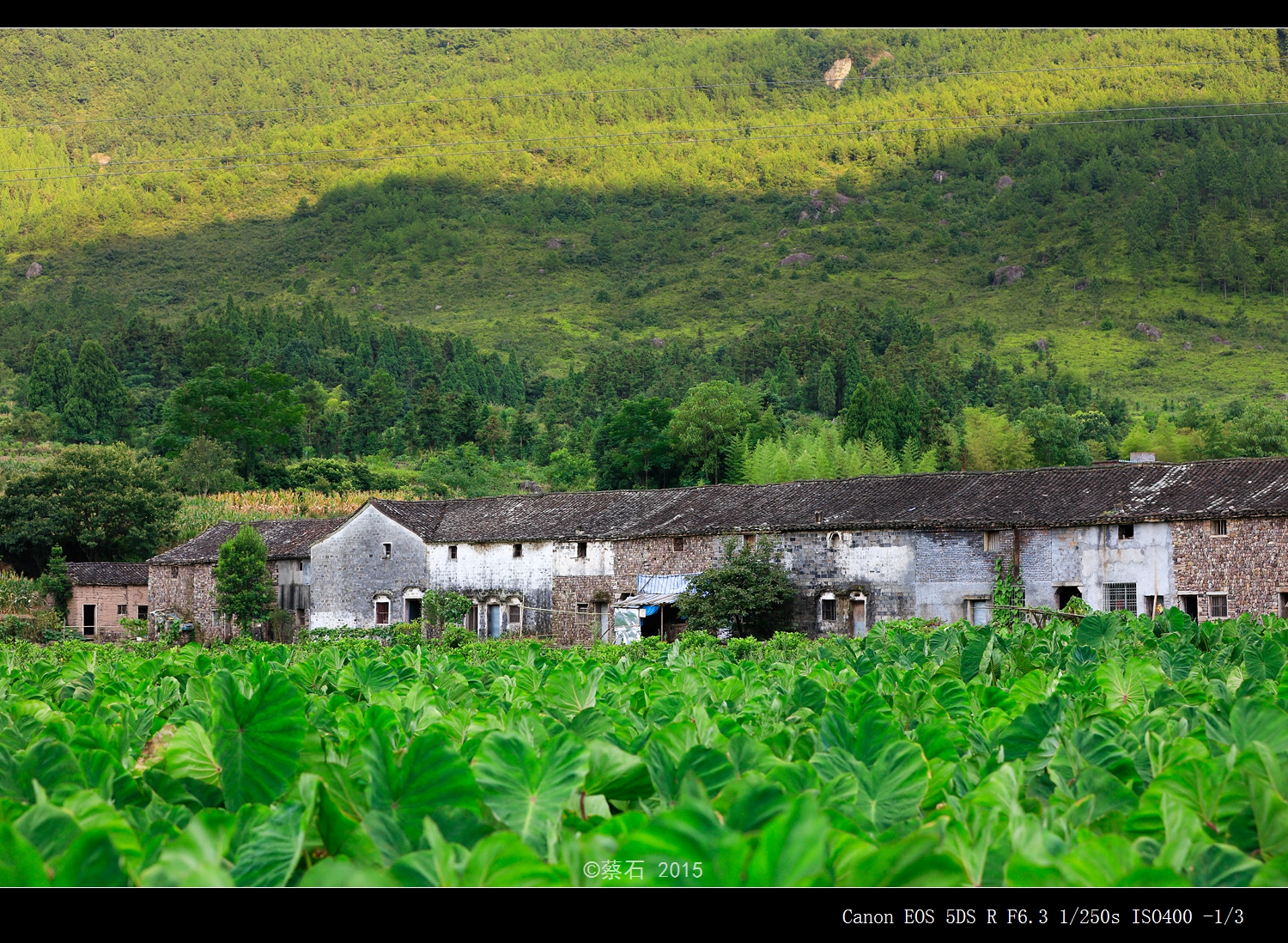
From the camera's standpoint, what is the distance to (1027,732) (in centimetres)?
449

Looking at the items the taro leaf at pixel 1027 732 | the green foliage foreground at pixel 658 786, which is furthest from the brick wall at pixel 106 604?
the taro leaf at pixel 1027 732

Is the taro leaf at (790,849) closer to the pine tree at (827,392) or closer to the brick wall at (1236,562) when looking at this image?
the brick wall at (1236,562)

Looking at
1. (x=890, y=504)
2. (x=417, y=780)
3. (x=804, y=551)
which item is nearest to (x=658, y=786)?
(x=417, y=780)

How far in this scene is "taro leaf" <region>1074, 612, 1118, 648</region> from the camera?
10797mm

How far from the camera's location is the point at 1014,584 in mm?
33281

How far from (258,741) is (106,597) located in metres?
49.5

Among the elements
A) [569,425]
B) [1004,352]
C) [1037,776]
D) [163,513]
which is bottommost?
[1037,776]

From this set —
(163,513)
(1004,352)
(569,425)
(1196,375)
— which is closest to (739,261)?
(1004,352)

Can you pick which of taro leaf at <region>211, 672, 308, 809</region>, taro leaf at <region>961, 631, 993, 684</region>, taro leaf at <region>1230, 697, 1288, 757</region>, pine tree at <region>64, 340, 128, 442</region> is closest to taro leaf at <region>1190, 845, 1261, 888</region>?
taro leaf at <region>1230, 697, 1288, 757</region>

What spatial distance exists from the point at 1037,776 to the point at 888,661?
16.2ft

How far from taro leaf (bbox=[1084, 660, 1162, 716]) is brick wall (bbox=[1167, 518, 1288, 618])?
25660mm

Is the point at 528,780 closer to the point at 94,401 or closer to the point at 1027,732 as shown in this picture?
the point at 1027,732

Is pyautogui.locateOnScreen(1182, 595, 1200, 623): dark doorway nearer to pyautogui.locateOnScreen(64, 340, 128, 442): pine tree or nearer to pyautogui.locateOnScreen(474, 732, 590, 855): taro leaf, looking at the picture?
pyautogui.locateOnScreen(474, 732, 590, 855): taro leaf

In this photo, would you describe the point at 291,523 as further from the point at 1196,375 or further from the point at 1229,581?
the point at 1196,375
